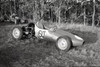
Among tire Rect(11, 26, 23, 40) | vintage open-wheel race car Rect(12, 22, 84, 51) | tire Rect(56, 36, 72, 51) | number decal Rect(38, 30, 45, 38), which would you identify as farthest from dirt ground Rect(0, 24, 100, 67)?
tire Rect(11, 26, 23, 40)

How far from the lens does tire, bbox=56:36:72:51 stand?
250 inches

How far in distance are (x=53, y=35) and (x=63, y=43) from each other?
0.85 metres

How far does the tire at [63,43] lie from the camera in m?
6.36

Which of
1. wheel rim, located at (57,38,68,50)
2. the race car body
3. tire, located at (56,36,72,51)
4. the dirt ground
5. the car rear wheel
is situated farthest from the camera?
the car rear wheel

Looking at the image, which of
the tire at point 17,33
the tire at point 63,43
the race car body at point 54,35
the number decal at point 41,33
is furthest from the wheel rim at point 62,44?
the tire at point 17,33

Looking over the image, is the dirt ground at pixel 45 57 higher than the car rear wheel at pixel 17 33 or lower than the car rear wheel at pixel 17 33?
lower

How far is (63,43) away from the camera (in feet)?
21.4

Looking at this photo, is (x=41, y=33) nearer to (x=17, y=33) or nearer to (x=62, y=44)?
(x=62, y=44)

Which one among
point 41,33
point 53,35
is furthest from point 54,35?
point 41,33

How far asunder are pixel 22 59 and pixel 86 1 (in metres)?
18.5

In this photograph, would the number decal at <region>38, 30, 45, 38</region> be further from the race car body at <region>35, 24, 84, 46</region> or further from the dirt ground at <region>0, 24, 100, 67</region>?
the dirt ground at <region>0, 24, 100, 67</region>

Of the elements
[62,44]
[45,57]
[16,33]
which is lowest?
[45,57]

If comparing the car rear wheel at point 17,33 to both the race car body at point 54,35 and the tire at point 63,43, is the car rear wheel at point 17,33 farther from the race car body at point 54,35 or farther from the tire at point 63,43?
the tire at point 63,43

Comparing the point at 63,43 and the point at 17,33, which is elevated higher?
the point at 17,33
